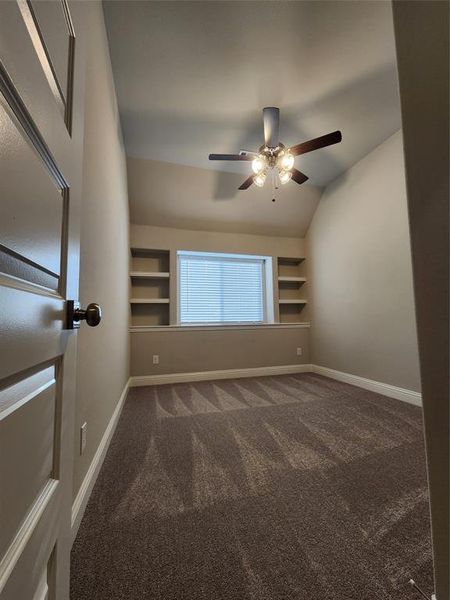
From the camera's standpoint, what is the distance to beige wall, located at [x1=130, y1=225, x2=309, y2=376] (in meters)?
3.58

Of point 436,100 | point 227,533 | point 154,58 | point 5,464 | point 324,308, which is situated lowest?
point 227,533

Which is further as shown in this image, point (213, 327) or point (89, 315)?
point (213, 327)

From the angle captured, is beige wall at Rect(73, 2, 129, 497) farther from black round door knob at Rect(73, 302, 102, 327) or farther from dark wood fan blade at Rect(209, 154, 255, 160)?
dark wood fan blade at Rect(209, 154, 255, 160)

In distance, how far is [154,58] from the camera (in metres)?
1.92

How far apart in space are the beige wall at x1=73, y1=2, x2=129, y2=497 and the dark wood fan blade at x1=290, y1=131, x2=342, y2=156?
1.57m

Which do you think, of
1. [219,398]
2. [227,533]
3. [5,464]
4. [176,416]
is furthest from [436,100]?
[219,398]

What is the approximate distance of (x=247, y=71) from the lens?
6.65 feet

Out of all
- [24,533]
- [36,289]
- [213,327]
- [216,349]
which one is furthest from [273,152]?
[24,533]

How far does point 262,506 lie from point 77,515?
2.73ft

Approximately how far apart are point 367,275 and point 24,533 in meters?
3.54

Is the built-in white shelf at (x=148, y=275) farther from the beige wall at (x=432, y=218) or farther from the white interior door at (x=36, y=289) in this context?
the beige wall at (x=432, y=218)

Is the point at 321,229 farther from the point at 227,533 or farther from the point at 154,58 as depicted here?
the point at 227,533

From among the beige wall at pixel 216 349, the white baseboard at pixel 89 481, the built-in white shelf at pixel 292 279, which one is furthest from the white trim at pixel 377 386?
the white baseboard at pixel 89 481

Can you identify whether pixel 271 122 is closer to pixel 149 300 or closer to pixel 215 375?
pixel 149 300
